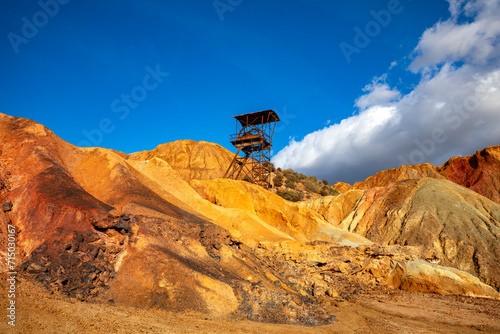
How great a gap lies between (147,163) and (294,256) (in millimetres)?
12477

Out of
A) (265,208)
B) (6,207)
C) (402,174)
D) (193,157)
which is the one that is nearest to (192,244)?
(6,207)

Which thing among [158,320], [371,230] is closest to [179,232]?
[158,320]

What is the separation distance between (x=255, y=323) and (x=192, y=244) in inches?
167

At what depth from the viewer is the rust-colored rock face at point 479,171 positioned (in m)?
51.1

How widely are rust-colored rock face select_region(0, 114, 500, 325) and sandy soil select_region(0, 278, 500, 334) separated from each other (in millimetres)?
678

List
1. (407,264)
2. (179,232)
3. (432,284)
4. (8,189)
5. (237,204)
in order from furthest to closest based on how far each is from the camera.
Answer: (237,204) < (407,264) < (432,284) < (179,232) < (8,189)

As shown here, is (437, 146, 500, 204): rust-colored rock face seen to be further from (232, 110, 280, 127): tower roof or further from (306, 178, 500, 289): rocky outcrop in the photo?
(232, 110, 280, 127): tower roof

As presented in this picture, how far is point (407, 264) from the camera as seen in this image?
1875 cm

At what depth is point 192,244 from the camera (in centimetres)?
1210

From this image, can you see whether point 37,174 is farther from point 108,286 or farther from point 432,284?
point 432,284

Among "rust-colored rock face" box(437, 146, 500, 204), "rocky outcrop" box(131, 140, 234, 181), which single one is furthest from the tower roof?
"rust-colored rock face" box(437, 146, 500, 204)

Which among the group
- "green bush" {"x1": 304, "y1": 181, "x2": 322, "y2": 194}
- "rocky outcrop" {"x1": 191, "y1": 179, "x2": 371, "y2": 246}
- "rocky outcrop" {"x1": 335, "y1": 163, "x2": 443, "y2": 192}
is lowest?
"rocky outcrop" {"x1": 191, "y1": 179, "x2": 371, "y2": 246}

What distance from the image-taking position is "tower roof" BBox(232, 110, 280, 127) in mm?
33209

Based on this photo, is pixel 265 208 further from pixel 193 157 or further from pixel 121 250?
pixel 193 157
